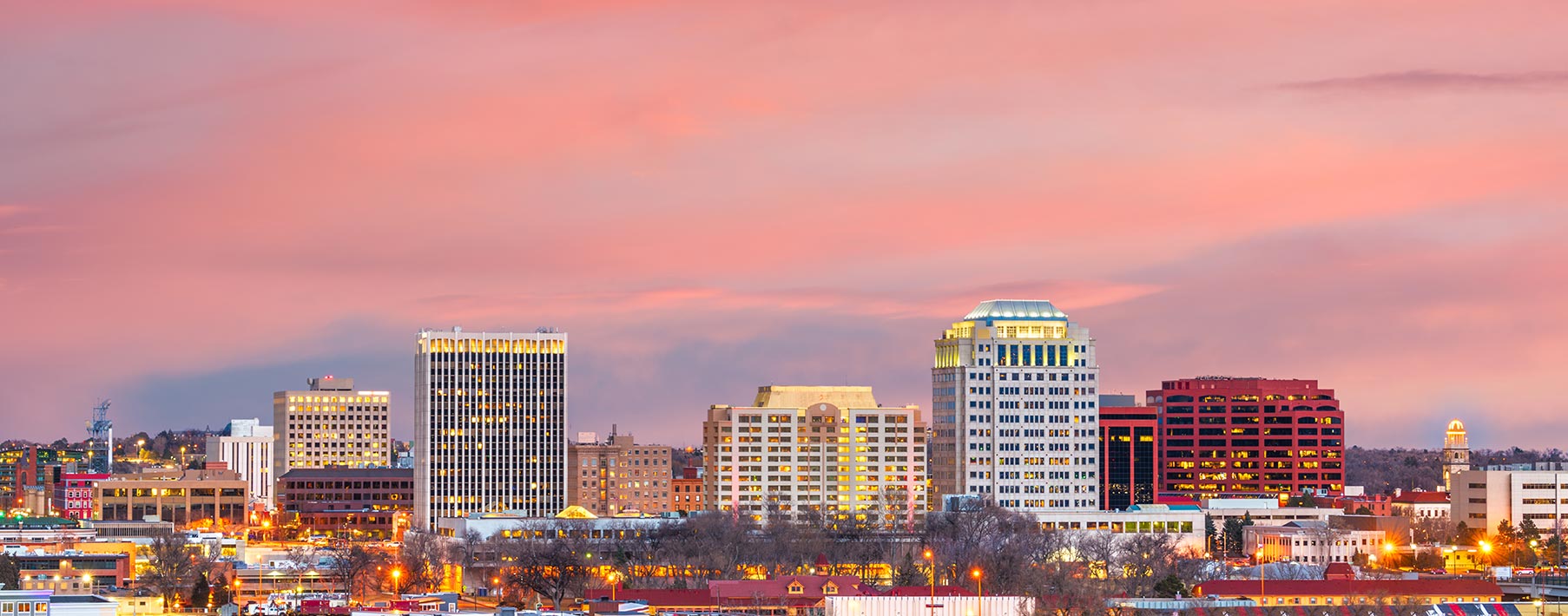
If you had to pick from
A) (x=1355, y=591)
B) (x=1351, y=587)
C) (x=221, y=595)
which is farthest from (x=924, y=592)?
(x=221, y=595)

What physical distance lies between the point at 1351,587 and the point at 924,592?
30291mm

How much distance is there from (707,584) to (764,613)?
14271mm

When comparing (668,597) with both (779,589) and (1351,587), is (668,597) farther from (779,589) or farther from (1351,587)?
(1351,587)

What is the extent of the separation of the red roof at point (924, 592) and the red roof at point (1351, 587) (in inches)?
648

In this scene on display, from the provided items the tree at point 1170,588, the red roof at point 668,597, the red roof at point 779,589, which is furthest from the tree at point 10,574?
the tree at point 1170,588

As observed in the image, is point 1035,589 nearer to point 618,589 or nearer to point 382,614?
point 618,589

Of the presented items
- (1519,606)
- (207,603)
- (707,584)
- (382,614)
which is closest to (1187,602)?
(1519,606)

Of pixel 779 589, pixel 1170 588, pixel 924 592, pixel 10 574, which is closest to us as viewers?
pixel 924 592

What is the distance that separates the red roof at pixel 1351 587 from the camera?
18750 cm

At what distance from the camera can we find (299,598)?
617 feet

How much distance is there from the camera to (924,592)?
184500 millimetres

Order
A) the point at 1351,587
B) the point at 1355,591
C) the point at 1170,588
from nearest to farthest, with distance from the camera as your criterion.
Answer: the point at 1355,591
the point at 1351,587
the point at 1170,588

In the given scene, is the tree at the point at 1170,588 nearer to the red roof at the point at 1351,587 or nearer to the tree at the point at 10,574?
the red roof at the point at 1351,587

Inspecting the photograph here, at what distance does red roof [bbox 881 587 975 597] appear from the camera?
181250mm
